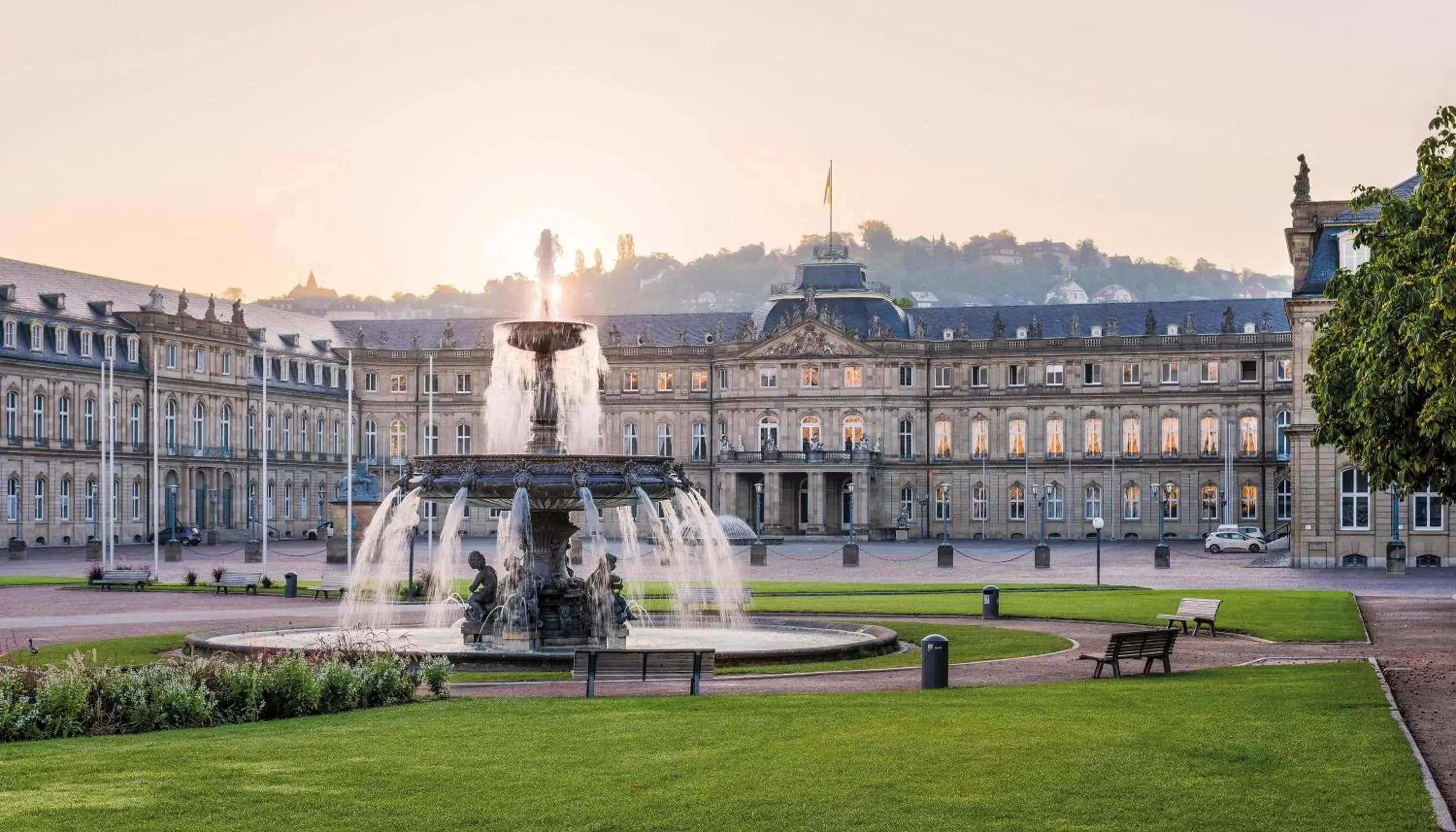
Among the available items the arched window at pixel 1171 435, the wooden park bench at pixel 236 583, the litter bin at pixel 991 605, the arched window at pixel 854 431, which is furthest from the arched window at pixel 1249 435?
the litter bin at pixel 991 605

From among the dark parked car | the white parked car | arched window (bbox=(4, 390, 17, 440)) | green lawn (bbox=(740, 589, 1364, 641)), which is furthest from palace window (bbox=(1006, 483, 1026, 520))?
green lawn (bbox=(740, 589, 1364, 641))

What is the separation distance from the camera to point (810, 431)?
119m

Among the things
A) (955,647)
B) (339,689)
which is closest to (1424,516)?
(955,647)

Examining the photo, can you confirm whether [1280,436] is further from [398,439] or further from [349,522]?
[349,522]

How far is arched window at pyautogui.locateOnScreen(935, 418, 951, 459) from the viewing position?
4688 inches

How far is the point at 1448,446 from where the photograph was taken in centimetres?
2880

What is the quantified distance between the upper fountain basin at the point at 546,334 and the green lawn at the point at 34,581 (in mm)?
30095

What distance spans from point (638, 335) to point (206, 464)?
3302 centimetres

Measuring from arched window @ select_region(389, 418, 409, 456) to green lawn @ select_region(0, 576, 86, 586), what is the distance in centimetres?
6556

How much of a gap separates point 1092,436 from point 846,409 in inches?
629

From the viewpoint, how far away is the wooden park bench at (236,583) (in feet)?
168

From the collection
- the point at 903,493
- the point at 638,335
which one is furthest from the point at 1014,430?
the point at 638,335

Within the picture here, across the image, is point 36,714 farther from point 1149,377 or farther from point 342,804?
point 1149,377

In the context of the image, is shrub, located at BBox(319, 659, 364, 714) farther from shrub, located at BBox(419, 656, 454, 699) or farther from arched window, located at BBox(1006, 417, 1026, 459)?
arched window, located at BBox(1006, 417, 1026, 459)
